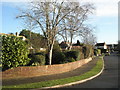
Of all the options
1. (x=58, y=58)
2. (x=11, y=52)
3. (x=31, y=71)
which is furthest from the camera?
(x=58, y=58)

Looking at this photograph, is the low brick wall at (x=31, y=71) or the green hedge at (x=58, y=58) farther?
the green hedge at (x=58, y=58)

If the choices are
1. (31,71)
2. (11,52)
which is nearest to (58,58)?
(31,71)

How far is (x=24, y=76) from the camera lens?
10516mm

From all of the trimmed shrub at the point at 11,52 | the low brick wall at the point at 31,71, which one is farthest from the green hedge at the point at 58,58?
the trimmed shrub at the point at 11,52

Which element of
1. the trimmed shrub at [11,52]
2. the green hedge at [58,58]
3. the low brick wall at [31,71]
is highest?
the trimmed shrub at [11,52]

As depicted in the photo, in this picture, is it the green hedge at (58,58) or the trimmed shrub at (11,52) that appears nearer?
the trimmed shrub at (11,52)

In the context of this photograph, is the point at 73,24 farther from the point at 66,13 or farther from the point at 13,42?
the point at 13,42

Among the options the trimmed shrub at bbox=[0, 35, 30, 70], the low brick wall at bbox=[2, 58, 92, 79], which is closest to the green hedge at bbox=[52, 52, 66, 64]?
the low brick wall at bbox=[2, 58, 92, 79]

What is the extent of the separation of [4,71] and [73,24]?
25.0 feet

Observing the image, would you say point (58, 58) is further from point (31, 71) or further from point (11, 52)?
point (11, 52)

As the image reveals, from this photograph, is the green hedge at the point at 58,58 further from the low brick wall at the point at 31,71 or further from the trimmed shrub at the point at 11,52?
the trimmed shrub at the point at 11,52

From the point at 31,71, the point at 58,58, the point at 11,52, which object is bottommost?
the point at 31,71

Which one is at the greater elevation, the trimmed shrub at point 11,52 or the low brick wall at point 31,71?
the trimmed shrub at point 11,52

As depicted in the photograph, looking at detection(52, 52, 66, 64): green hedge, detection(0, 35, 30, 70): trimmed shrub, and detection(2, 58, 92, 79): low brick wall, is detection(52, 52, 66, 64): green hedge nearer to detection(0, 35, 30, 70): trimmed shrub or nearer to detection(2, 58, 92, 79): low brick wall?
detection(2, 58, 92, 79): low brick wall
